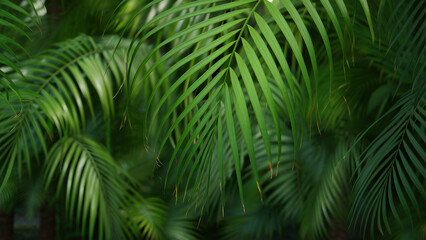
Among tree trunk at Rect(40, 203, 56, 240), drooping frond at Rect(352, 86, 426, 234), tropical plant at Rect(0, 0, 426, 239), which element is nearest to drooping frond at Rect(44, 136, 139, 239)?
tropical plant at Rect(0, 0, 426, 239)

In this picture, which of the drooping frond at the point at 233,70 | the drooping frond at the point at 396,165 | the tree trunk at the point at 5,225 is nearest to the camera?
the drooping frond at the point at 233,70

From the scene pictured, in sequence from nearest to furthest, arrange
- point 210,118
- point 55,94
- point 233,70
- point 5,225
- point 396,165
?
point 233,70 < point 396,165 < point 210,118 < point 55,94 < point 5,225

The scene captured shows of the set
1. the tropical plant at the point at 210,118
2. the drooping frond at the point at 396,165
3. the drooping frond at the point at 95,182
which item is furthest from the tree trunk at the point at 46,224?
the drooping frond at the point at 396,165

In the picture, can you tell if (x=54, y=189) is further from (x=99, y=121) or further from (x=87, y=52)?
(x=87, y=52)

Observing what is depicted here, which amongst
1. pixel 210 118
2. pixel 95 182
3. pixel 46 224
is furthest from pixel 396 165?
pixel 46 224

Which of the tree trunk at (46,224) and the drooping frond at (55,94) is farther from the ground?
the drooping frond at (55,94)

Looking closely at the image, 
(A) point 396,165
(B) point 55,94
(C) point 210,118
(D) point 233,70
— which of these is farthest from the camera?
(B) point 55,94

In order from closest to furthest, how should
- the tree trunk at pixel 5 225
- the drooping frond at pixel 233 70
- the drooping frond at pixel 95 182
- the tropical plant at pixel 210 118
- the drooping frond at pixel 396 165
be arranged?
the drooping frond at pixel 233 70, the drooping frond at pixel 396 165, the tropical plant at pixel 210 118, the drooping frond at pixel 95 182, the tree trunk at pixel 5 225

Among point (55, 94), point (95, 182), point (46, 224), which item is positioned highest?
point (55, 94)

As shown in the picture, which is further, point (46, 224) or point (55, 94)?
point (46, 224)

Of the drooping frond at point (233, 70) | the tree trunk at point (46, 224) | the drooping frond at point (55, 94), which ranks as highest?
the drooping frond at point (55, 94)

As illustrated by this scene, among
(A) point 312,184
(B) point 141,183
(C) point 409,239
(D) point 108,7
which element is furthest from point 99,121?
(C) point 409,239

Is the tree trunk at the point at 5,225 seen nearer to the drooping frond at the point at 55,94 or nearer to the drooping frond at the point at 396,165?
the drooping frond at the point at 55,94

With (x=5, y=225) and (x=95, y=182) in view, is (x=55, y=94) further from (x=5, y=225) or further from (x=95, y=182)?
(x=5, y=225)
